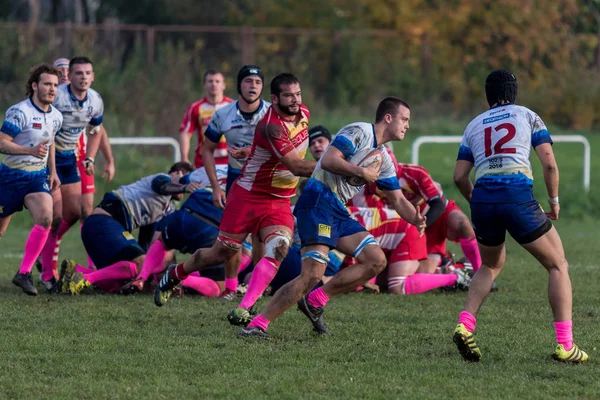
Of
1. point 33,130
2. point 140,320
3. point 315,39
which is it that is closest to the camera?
point 140,320

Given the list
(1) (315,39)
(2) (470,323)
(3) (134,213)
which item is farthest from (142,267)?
(1) (315,39)

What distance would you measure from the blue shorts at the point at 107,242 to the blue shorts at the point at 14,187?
26.4 inches

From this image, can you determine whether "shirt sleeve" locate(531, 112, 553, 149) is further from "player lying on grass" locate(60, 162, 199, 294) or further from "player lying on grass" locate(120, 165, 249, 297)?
"player lying on grass" locate(60, 162, 199, 294)

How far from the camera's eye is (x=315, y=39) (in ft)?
90.3

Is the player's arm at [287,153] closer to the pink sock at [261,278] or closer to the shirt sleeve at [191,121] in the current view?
the pink sock at [261,278]

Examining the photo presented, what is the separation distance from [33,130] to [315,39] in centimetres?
1888

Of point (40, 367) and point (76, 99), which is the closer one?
point (40, 367)

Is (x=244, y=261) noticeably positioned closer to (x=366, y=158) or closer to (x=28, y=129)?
(x=28, y=129)

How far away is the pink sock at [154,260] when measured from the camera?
931 centimetres

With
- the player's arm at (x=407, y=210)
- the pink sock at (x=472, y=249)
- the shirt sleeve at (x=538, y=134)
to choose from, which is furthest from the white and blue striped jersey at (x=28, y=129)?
the shirt sleeve at (x=538, y=134)

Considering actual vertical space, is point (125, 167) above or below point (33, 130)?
below

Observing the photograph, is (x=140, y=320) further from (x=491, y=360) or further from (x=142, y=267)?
(x=491, y=360)

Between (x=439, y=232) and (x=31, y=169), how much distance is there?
12.8 ft

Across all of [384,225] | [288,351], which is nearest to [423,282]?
[384,225]
